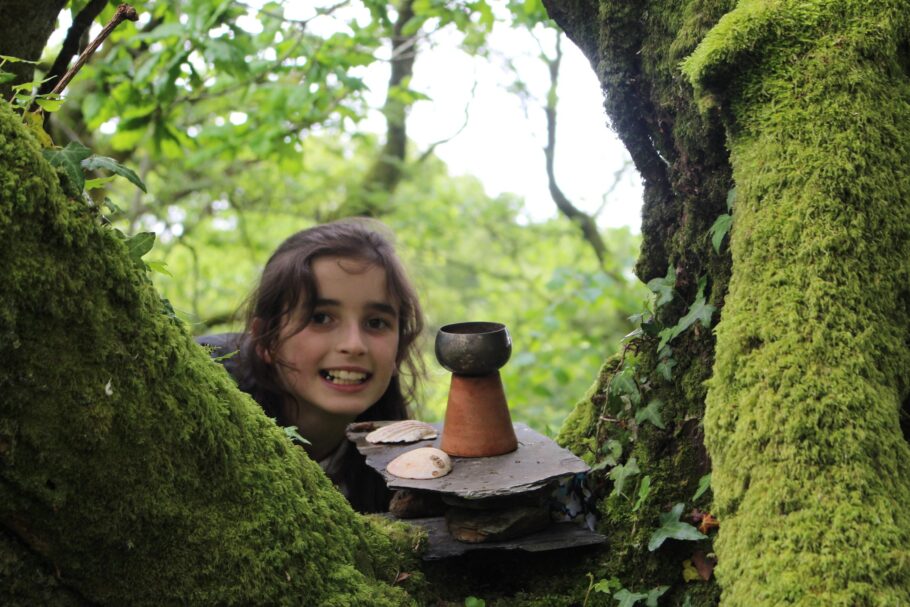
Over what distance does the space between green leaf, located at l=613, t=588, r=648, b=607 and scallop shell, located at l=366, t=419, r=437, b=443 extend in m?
0.89

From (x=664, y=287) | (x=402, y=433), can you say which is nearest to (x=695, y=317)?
(x=664, y=287)

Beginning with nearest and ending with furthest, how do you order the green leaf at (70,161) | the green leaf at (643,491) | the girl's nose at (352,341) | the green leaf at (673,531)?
the green leaf at (70,161)
the green leaf at (673,531)
the green leaf at (643,491)
the girl's nose at (352,341)

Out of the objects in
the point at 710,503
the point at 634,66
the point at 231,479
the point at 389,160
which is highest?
the point at 389,160

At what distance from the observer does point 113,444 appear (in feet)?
4.20

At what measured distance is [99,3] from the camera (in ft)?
8.48

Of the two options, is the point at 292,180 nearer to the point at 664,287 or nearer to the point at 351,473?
the point at 351,473

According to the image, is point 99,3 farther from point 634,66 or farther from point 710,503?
point 710,503

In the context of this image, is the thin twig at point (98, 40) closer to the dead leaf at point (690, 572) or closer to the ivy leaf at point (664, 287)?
the ivy leaf at point (664, 287)

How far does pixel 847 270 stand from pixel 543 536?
1.02m

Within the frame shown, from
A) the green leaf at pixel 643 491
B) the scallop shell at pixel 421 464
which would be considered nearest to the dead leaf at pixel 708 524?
the green leaf at pixel 643 491

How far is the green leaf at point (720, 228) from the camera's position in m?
1.85

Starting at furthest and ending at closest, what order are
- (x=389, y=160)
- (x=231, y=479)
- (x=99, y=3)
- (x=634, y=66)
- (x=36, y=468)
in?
(x=389, y=160)
(x=99, y=3)
(x=634, y=66)
(x=231, y=479)
(x=36, y=468)

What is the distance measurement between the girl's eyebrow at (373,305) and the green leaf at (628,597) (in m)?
1.92

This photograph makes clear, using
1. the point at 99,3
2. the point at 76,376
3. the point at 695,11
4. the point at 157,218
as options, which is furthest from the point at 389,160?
the point at 76,376
